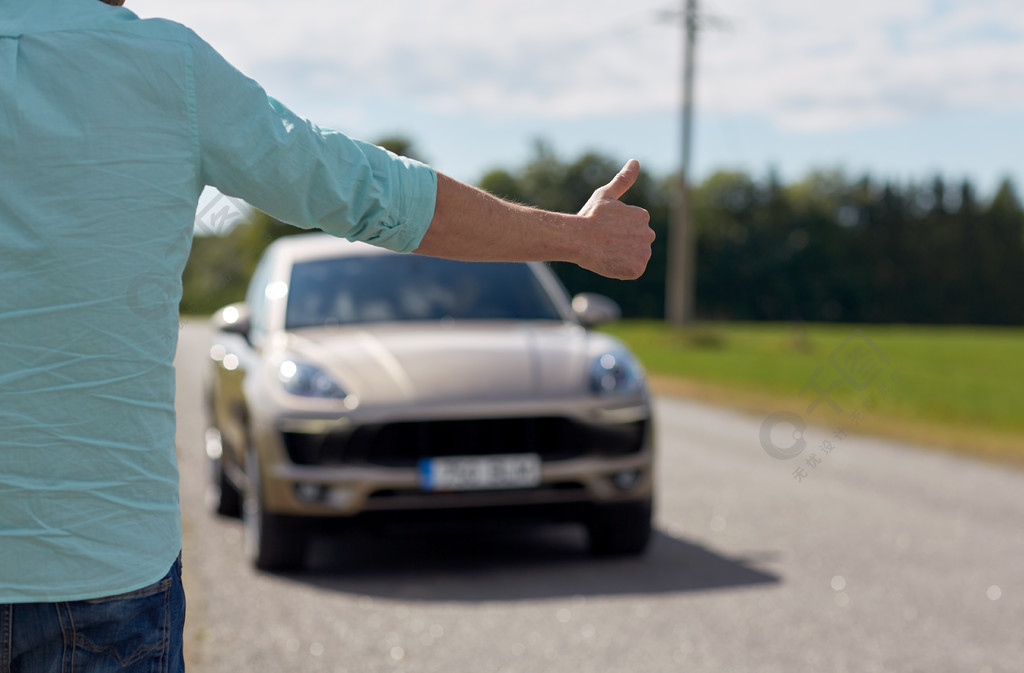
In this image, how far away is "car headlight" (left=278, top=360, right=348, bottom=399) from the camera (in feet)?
19.7

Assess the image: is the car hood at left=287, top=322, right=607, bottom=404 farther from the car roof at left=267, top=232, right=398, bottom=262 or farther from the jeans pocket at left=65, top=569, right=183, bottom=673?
the jeans pocket at left=65, top=569, right=183, bottom=673

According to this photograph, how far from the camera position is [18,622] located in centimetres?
161

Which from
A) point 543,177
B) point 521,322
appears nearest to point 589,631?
point 521,322

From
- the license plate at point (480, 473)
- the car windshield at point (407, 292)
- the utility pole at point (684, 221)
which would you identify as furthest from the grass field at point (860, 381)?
the car windshield at point (407, 292)

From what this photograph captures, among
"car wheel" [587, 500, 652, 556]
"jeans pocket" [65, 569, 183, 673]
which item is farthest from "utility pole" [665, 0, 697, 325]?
"jeans pocket" [65, 569, 183, 673]

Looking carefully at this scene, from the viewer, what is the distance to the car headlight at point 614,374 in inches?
245

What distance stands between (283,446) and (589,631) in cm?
179

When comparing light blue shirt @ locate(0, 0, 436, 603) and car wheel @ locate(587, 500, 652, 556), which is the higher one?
light blue shirt @ locate(0, 0, 436, 603)

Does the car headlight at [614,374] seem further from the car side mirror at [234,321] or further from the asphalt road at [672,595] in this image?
the car side mirror at [234,321]

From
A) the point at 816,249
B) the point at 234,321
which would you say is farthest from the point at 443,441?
the point at 816,249

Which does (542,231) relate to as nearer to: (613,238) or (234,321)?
(613,238)

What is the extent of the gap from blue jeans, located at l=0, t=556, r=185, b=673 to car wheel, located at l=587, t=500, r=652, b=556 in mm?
4596

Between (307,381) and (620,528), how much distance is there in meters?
1.66

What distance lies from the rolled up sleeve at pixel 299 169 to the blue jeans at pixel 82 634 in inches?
21.0
